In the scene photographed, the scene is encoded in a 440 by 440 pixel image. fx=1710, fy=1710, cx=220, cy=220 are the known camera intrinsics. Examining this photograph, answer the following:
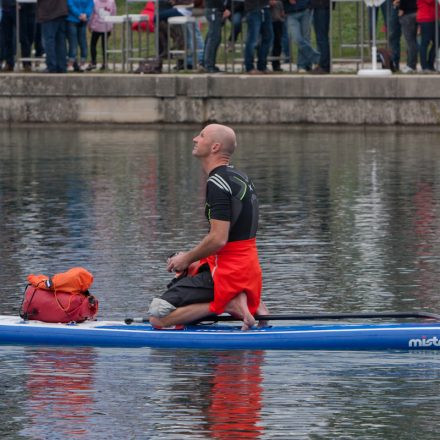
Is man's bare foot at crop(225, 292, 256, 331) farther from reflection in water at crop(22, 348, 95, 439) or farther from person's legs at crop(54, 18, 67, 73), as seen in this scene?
person's legs at crop(54, 18, 67, 73)

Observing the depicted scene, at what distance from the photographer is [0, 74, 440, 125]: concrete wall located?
83.9 feet

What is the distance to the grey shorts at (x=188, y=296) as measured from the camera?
1016 centimetres

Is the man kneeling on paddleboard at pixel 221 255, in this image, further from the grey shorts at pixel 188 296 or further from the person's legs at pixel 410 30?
the person's legs at pixel 410 30

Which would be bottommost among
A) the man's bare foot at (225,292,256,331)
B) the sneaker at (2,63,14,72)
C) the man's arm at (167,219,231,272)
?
the man's bare foot at (225,292,256,331)

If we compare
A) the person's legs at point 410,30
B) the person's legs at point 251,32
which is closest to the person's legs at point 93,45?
the person's legs at point 251,32

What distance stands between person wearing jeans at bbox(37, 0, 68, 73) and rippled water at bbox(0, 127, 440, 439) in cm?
139

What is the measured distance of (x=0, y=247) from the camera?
14641mm

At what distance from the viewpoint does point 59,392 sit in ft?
29.8

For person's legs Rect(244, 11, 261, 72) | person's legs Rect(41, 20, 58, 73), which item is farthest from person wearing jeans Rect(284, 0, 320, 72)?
person's legs Rect(41, 20, 58, 73)

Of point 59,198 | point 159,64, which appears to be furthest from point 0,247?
point 159,64

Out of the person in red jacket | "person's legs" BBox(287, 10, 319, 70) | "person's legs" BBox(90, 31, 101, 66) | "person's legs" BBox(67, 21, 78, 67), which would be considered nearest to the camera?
the person in red jacket

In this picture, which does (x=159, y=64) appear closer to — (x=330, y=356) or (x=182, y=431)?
(x=330, y=356)

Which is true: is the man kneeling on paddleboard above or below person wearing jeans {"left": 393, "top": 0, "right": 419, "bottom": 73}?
below

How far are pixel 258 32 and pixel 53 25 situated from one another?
3318 millimetres
